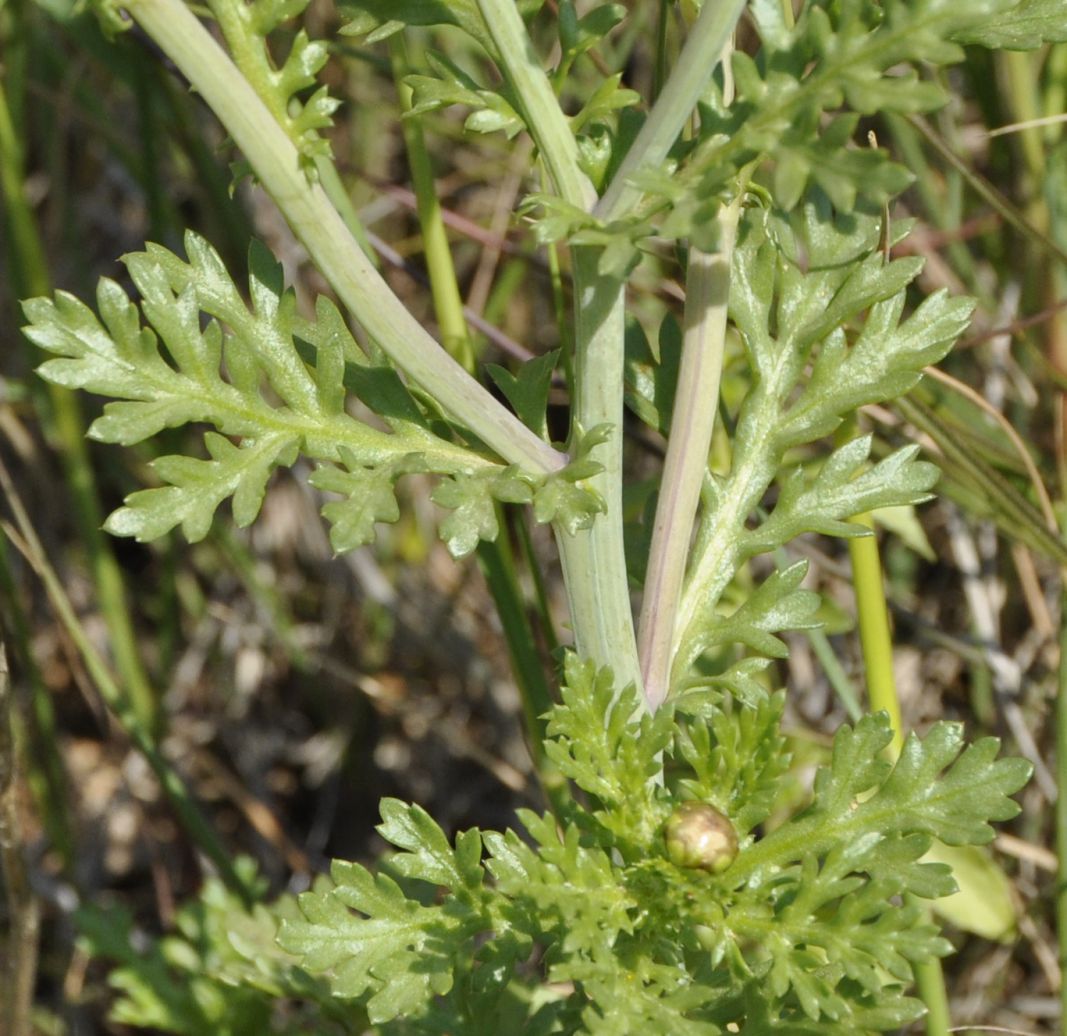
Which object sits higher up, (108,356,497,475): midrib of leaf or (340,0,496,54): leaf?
(340,0,496,54): leaf

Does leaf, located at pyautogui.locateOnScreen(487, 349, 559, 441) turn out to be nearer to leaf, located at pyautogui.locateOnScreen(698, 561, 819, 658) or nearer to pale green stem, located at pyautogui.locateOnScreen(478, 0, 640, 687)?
pale green stem, located at pyautogui.locateOnScreen(478, 0, 640, 687)

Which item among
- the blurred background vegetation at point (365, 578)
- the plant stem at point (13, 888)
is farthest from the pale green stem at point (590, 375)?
the plant stem at point (13, 888)

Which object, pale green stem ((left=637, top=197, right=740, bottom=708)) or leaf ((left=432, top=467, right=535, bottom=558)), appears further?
pale green stem ((left=637, top=197, right=740, bottom=708))

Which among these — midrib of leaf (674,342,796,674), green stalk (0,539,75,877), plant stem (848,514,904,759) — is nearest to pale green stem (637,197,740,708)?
midrib of leaf (674,342,796,674)

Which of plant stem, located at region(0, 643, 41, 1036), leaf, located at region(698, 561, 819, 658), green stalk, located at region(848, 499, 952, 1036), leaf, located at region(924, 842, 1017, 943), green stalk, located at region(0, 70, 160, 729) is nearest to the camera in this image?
leaf, located at region(698, 561, 819, 658)

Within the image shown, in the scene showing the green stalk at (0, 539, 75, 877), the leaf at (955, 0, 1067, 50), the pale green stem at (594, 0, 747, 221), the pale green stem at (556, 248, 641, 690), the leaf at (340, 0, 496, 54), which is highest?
the leaf at (340, 0, 496, 54)

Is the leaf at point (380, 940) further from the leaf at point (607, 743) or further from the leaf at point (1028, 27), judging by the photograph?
the leaf at point (1028, 27)

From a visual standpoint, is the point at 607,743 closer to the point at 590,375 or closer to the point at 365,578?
the point at 590,375
